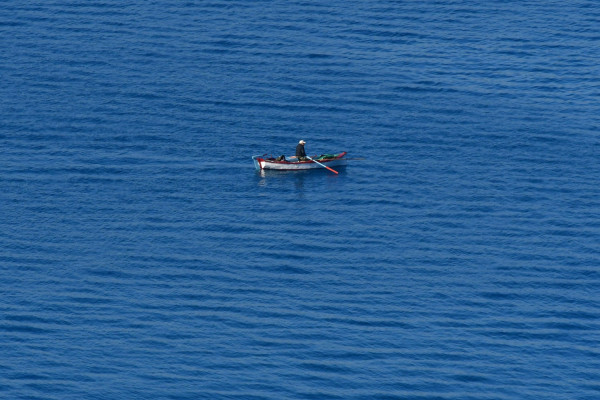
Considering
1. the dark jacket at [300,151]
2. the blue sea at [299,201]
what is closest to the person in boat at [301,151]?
the dark jacket at [300,151]

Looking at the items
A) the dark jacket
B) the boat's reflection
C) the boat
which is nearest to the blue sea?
Answer: the boat's reflection

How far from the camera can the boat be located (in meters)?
148

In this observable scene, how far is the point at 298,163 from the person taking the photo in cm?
14950

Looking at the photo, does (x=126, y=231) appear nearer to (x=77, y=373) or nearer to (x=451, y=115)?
(x=77, y=373)

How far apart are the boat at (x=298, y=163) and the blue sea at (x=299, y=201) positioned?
4.01 feet

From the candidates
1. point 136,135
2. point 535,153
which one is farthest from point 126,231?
point 535,153

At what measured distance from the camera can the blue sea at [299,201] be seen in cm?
11506

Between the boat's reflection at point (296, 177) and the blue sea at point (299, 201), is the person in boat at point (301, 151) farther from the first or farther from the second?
the blue sea at point (299, 201)

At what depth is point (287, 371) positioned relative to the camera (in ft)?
372

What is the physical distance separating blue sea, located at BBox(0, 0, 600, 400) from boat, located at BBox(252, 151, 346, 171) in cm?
122

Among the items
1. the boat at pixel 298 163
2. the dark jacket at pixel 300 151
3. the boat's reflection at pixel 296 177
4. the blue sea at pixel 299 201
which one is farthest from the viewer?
the dark jacket at pixel 300 151

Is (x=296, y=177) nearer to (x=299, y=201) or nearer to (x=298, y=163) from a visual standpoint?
(x=298, y=163)

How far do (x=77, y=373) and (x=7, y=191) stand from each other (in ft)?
118

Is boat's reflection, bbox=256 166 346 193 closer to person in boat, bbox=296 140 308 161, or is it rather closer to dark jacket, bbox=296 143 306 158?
person in boat, bbox=296 140 308 161
